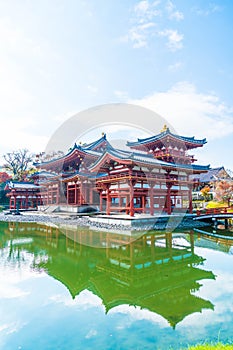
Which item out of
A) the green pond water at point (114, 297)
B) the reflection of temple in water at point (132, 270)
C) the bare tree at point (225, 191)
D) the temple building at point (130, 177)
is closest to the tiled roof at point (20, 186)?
the temple building at point (130, 177)

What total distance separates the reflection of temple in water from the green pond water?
3cm

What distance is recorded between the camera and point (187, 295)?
598 centimetres

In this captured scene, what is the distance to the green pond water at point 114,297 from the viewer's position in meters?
4.25

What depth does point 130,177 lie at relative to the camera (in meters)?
16.6

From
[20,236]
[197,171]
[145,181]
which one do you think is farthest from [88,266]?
[197,171]

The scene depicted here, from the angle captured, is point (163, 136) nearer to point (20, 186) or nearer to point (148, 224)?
point (148, 224)

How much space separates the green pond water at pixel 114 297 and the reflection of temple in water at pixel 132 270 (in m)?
0.03

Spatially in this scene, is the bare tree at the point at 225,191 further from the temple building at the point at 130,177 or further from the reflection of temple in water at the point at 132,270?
the reflection of temple in water at the point at 132,270

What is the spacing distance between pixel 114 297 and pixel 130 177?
36.5 ft

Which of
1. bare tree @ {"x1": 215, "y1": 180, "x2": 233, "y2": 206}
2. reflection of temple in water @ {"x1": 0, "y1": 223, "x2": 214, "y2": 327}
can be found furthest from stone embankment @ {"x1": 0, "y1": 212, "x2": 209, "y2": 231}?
bare tree @ {"x1": 215, "y1": 180, "x2": 233, "y2": 206}

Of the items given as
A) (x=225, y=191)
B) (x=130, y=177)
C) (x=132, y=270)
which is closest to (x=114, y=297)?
(x=132, y=270)

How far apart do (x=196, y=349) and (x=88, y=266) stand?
5.63 m

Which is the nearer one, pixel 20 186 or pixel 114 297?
pixel 114 297

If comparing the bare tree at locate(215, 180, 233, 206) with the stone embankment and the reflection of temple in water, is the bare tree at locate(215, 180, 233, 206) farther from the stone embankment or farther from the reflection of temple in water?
the reflection of temple in water
